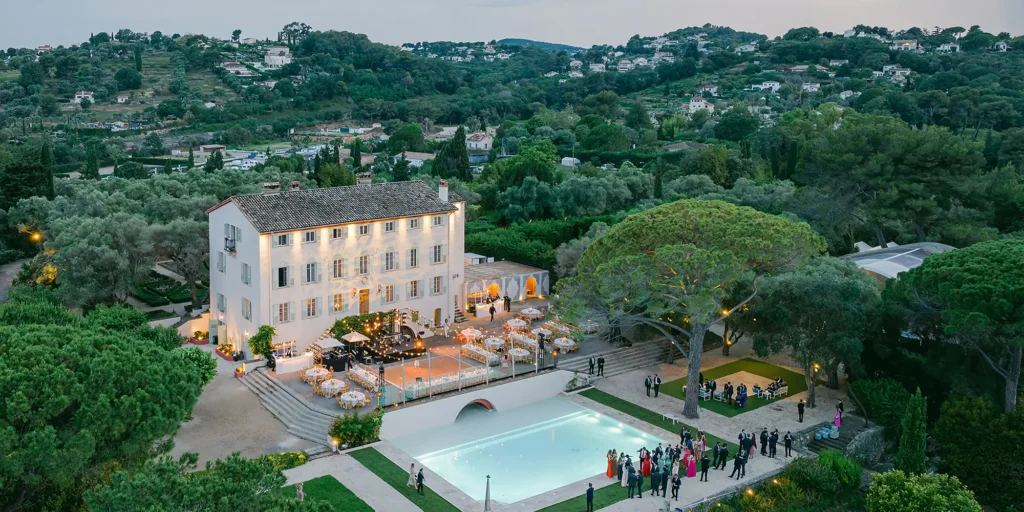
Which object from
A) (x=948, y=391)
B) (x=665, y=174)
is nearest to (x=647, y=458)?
(x=948, y=391)

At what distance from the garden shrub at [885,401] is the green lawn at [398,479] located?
1715cm

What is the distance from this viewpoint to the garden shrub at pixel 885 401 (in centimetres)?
3238

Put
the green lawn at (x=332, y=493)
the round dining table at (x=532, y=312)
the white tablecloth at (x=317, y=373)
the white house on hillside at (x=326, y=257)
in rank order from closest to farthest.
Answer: the green lawn at (x=332, y=493), the white tablecloth at (x=317, y=373), the white house on hillside at (x=326, y=257), the round dining table at (x=532, y=312)

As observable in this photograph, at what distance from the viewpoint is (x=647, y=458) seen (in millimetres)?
28797

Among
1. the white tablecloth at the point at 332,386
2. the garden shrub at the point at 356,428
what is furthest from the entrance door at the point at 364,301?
the garden shrub at the point at 356,428

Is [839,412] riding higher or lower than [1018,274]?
lower

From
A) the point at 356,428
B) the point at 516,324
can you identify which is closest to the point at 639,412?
the point at 516,324

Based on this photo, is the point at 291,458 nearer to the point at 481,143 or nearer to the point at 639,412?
the point at 639,412

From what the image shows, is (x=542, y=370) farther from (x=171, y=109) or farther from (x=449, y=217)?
(x=171, y=109)

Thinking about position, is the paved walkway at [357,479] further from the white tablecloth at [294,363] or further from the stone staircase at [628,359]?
the stone staircase at [628,359]

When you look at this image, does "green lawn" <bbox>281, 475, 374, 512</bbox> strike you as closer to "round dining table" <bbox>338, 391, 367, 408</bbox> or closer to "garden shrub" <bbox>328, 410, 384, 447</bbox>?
"garden shrub" <bbox>328, 410, 384, 447</bbox>

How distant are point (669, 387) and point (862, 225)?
2308 cm

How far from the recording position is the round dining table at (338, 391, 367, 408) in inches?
1238

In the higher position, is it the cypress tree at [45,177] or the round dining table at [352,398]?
the cypress tree at [45,177]
